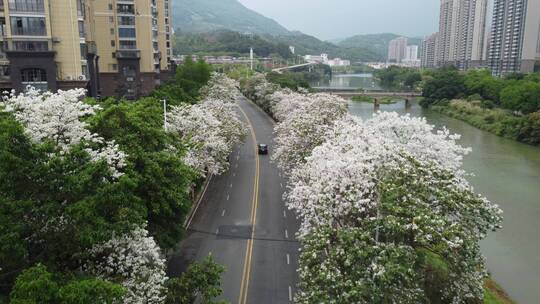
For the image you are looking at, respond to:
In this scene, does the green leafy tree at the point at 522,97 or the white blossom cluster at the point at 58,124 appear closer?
the white blossom cluster at the point at 58,124

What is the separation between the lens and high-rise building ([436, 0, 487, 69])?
16238 cm

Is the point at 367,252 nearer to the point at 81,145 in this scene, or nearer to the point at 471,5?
the point at 81,145

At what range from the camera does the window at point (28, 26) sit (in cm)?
3678

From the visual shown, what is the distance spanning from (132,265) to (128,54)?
47.8m

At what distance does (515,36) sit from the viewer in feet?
432

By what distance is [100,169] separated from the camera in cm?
1344

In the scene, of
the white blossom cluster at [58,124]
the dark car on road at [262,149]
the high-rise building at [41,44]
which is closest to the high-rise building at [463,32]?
the dark car on road at [262,149]

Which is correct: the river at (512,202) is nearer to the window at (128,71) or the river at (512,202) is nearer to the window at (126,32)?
the window at (128,71)

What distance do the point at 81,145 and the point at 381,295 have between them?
33.4ft

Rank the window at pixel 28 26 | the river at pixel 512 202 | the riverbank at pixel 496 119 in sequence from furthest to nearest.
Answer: the riverbank at pixel 496 119
the window at pixel 28 26
the river at pixel 512 202

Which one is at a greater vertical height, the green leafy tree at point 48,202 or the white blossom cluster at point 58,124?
the white blossom cluster at point 58,124

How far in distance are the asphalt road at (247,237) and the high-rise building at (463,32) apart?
146753 mm

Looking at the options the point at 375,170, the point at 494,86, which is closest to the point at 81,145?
the point at 375,170

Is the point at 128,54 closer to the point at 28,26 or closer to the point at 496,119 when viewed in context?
the point at 28,26
